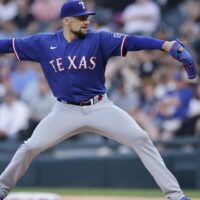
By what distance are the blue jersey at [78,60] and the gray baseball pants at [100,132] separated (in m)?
0.15

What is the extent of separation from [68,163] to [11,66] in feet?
11.2

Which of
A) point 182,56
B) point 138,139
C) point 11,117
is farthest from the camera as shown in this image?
point 11,117

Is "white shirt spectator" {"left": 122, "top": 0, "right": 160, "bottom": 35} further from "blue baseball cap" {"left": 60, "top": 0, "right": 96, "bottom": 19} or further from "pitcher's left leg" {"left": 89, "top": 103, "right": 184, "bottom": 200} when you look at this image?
"pitcher's left leg" {"left": 89, "top": 103, "right": 184, "bottom": 200}

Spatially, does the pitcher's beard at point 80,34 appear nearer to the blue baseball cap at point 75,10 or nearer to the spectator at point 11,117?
the blue baseball cap at point 75,10

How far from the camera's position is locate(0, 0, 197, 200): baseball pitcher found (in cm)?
758

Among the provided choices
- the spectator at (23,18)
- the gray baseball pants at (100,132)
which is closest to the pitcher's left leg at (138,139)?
the gray baseball pants at (100,132)

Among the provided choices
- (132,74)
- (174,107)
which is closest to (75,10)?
(174,107)

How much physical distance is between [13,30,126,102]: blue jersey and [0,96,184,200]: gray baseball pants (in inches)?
6.0

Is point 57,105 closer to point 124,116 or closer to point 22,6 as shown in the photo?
point 124,116

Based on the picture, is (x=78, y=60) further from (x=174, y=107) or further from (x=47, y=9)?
(x=47, y=9)

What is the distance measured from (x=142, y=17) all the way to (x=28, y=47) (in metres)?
6.94

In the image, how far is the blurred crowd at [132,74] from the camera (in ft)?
39.5

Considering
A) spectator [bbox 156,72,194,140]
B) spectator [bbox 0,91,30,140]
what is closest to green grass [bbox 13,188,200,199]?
spectator [bbox 156,72,194,140]

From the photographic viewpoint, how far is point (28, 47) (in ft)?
25.9
